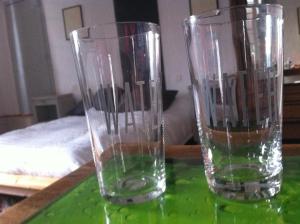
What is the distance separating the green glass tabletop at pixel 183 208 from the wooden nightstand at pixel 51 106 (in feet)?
12.4

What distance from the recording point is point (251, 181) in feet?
1.33

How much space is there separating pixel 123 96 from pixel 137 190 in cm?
13

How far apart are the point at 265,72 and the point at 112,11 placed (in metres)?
3.77

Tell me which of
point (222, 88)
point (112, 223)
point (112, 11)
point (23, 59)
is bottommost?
point (112, 223)

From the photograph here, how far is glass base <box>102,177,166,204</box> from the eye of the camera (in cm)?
44

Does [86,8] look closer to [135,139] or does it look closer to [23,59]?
[23,59]

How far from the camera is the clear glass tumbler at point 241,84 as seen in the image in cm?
40

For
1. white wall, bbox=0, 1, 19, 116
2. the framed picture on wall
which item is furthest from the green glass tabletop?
white wall, bbox=0, 1, 19, 116

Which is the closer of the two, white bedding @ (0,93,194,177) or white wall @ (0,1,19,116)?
white bedding @ (0,93,194,177)

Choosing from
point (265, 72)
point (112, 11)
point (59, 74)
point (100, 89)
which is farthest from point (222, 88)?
point (59, 74)

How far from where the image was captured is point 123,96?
1.48 ft

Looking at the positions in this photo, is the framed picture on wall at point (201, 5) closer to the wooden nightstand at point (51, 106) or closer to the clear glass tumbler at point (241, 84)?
the wooden nightstand at point (51, 106)

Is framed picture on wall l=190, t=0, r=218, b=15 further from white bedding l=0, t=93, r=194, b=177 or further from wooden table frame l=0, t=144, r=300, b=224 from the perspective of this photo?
wooden table frame l=0, t=144, r=300, b=224

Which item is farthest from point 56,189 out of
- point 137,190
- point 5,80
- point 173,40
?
point 5,80
